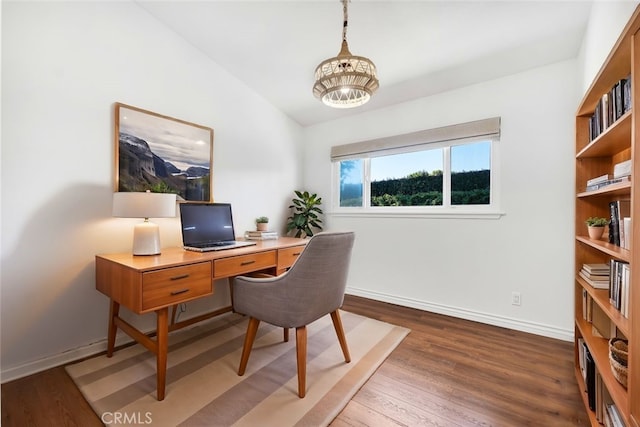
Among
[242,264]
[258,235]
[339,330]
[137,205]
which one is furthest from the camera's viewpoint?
[258,235]

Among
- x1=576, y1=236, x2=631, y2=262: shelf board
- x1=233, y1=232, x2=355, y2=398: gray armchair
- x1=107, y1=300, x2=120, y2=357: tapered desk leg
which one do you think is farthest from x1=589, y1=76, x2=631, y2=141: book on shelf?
x1=107, y1=300, x2=120, y2=357: tapered desk leg

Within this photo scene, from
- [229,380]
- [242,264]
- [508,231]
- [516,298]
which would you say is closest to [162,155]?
[242,264]

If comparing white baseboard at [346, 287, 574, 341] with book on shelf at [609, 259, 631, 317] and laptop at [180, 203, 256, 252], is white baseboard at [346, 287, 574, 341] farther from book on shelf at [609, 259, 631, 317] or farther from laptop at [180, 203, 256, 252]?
laptop at [180, 203, 256, 252]

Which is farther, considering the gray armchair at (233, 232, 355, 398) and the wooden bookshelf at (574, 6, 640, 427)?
the gray armchair at (233, 232, 355, 398)

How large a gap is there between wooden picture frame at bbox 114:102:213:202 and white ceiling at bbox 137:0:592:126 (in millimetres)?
804

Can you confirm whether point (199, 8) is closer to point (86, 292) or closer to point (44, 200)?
point (44, 200)

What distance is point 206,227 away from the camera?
2.30 meters

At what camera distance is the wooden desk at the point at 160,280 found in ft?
4.83

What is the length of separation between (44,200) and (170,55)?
147 cm

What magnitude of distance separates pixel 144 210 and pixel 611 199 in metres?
2.82

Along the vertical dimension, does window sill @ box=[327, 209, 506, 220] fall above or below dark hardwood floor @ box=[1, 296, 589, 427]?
above

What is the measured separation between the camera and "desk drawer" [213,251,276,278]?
1.83 metres

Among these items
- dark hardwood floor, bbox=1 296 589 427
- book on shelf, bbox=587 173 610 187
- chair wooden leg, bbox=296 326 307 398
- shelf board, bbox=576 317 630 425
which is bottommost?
dark hardwood floor, bbox=1 296 589 427

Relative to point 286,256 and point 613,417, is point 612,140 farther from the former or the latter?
point 286,256
